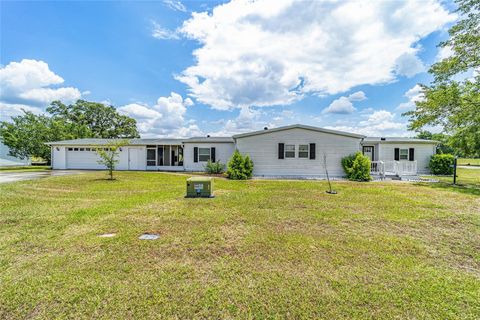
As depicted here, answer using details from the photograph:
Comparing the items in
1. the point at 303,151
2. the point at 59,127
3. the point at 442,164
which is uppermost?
the point at 59,127

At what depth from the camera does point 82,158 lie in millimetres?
19938

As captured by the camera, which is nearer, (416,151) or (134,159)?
(416,151)

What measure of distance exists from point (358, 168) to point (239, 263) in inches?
494

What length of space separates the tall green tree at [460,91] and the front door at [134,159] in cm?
2259

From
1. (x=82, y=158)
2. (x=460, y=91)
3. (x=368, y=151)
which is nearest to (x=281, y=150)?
(x=368, y=151)

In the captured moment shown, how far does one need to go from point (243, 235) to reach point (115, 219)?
348 cm

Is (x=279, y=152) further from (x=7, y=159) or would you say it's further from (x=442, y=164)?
(x=7, y=159)

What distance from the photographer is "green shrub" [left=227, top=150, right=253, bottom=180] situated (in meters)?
13.7

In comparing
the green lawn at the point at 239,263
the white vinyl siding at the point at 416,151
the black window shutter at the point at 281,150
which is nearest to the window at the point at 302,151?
the black window shutter at the point at 281,150

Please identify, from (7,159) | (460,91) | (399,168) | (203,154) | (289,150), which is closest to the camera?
(460,91)

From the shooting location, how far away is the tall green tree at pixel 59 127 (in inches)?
936

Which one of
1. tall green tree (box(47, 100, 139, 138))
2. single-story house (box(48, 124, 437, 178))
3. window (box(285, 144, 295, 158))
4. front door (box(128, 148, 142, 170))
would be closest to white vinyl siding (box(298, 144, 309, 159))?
single-story house (box(48, 124, 437, 178))

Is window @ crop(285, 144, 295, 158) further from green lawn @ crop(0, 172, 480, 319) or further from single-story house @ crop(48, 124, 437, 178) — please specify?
green lawn @ crop(0, 172, 480, 319)

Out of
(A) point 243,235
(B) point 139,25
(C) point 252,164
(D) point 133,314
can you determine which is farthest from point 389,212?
(B) point 139,25
